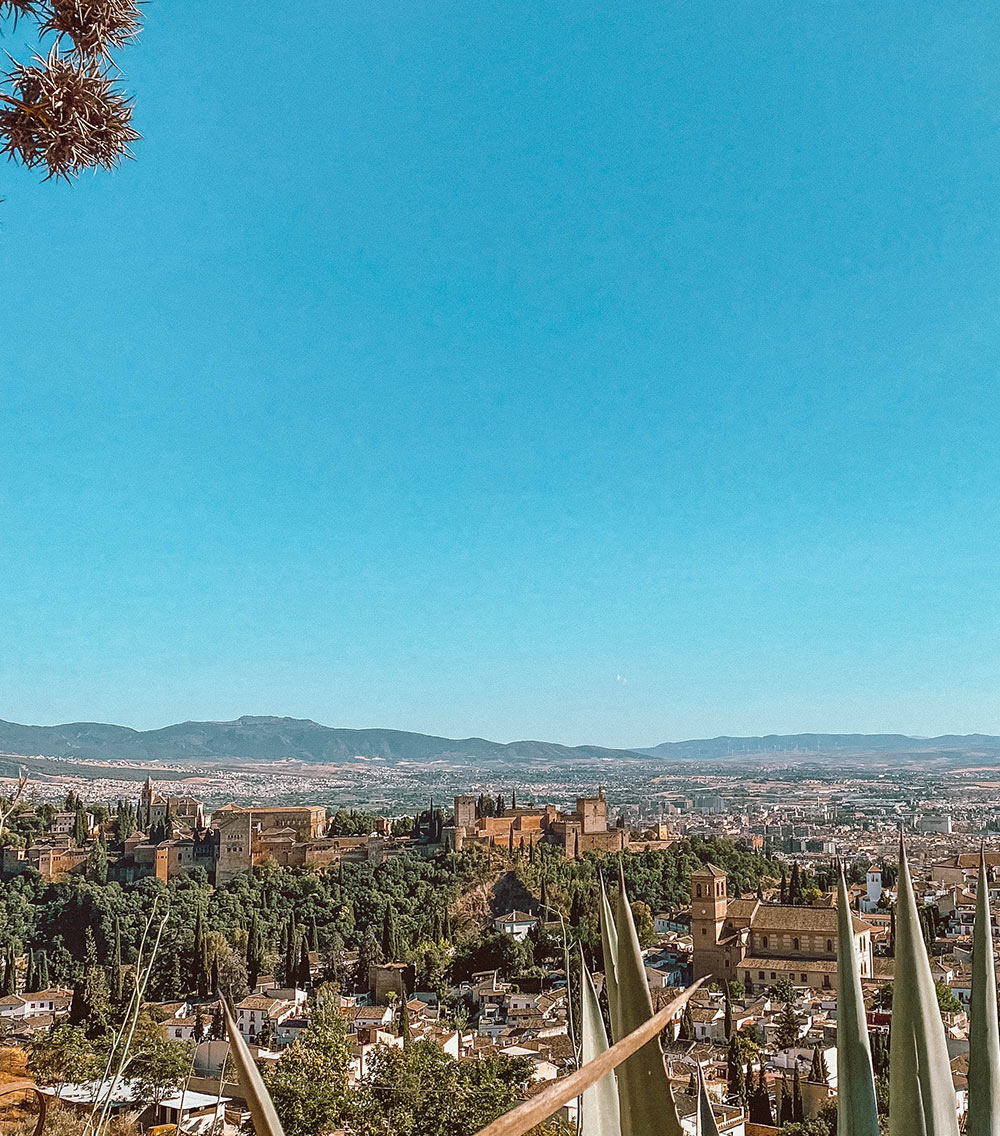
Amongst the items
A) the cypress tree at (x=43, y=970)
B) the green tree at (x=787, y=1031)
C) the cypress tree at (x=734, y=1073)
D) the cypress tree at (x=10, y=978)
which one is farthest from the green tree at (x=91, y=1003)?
the green tree at (x=787, y=1031)

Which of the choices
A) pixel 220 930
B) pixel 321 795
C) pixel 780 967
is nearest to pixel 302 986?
pixel 220 930

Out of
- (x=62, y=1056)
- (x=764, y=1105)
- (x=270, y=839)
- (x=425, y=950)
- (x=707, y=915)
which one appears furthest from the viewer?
(x=270, y=839)

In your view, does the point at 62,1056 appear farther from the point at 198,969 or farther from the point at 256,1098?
the point at 256,1098

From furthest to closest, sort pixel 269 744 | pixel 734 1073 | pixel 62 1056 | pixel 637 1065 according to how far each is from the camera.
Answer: pixel 269 744 → pixel 734 1073 → pixel 62 1056 → pixel 637 1065

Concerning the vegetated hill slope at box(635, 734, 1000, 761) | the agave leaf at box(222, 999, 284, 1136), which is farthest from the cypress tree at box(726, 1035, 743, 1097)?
the vegetated hill slope at box(635, 734, 1000, 761)

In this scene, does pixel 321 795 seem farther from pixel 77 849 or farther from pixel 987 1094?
pixel 987 1094

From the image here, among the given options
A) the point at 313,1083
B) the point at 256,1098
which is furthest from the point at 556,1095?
the point at 313,1083

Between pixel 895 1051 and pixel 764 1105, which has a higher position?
pixel 895 1051
